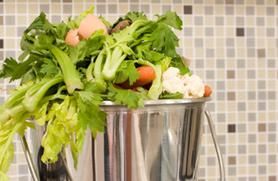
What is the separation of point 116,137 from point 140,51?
0.34 ft

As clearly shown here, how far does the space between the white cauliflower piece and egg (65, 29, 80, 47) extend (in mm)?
109

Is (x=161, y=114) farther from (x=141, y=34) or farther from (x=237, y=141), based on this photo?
(x=237, y=141)

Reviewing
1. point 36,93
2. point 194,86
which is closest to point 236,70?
point 194,86

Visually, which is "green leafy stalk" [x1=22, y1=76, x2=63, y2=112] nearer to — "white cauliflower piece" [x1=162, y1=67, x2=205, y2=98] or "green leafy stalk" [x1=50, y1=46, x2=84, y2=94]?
"green leafy stalk" [x1=50, y1=46, x2=84, y2=94]

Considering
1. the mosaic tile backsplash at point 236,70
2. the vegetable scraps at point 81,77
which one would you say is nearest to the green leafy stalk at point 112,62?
the vegetable scraps at point 81,77

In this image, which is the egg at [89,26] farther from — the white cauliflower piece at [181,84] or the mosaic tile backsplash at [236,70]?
the mosaic tile backsplash at [236,70]

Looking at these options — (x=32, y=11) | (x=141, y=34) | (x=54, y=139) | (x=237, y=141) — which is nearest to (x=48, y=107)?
(x=54, y=139)

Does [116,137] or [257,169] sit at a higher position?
[116,137]

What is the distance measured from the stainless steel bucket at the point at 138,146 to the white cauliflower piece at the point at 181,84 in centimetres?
1

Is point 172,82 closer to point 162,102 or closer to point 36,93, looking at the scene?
point 162,102

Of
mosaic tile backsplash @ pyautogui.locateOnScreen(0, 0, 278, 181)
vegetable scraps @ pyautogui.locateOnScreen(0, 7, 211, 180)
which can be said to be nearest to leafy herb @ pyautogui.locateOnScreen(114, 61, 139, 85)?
vegetable scraps @ pyautogui.locateOnScreen(0, 7, 211, 180)

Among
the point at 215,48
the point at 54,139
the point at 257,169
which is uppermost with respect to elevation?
the point at 215,48

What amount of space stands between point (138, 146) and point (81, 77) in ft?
0.32

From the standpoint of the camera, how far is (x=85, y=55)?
56cm
